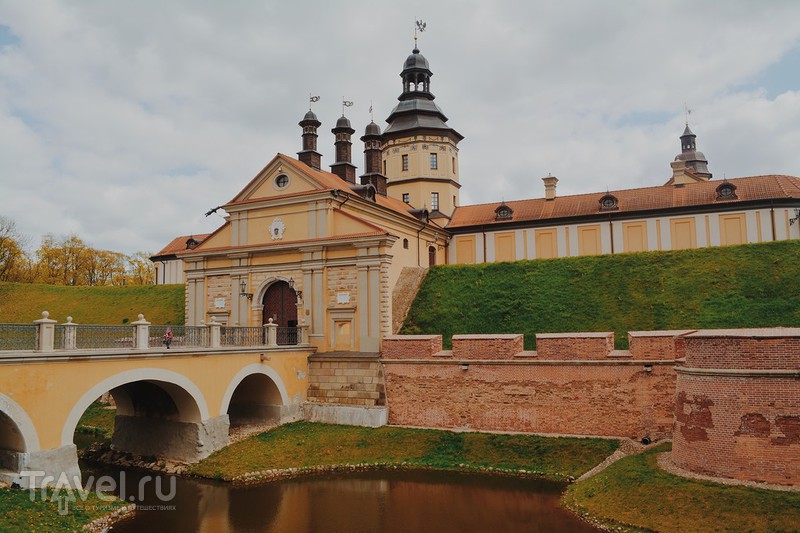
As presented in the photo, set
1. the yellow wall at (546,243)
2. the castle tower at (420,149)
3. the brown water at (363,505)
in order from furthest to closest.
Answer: the castle tower at (420,149)
the yellow wall at (546,243)
the brown water at (363,505)

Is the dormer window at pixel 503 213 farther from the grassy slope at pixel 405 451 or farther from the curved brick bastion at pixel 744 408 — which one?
the curved brick bastion at pixel 744 408

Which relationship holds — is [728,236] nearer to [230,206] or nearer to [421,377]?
[421,377]

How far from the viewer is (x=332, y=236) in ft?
74.0

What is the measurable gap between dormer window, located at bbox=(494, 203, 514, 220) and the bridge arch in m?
17.9

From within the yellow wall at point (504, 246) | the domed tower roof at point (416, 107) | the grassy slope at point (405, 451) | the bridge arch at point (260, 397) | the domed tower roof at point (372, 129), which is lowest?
the grassy slope at point (405, 451)

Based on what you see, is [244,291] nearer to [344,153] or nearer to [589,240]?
[344,153]

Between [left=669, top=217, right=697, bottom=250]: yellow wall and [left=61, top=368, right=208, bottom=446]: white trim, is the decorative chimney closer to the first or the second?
[left=669, top=217, right=697, bottom=250]: yellow wall

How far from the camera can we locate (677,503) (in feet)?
37.2

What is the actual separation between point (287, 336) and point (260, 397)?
248cm

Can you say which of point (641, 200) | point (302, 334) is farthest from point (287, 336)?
point (641, 200)

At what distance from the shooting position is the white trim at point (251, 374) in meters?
18.1

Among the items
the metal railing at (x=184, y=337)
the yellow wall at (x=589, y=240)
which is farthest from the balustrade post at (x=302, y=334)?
the yellow wall at (x=589, y=240)

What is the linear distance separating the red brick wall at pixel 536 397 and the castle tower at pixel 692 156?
4036 cm

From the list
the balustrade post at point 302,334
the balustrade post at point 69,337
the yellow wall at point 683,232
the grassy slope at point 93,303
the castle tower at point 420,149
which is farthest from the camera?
the castle tower at point 420,149
